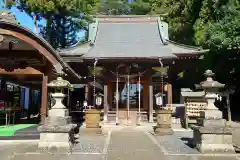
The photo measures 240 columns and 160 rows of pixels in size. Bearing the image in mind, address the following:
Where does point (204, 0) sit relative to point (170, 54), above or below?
above

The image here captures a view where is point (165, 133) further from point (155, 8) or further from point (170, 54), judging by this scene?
point (155, 8)

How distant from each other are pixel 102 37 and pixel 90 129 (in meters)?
8.35

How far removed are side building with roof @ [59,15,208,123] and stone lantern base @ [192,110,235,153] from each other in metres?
7.72

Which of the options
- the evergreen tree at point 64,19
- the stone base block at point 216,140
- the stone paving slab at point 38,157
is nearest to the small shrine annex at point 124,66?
the stone paving slab at point 38,157

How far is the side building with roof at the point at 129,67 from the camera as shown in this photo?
1653 cm

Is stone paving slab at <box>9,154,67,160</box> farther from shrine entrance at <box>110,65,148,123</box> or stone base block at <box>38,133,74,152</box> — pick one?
shrine entrance at <box>110,65,148,123</box>

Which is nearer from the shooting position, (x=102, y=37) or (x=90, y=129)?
(x=90, y=129)

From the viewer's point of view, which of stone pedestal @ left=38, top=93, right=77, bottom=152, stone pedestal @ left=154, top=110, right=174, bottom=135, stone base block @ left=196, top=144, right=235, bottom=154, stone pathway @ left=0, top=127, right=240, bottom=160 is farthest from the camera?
stone pedestal @ left=154, top=110, right=174, bottom=135

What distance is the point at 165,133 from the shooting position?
13.0 metres

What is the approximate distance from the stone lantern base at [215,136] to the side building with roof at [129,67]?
7719 mm

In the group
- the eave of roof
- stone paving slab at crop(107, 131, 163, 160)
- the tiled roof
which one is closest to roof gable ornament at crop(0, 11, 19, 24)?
the eave of roof

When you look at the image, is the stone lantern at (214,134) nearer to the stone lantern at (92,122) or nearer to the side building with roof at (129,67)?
the stone lantern at (92,122)

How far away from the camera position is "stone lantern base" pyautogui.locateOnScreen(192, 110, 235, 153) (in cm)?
841

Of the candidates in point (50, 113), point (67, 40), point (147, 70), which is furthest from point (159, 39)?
point (67, 40)
